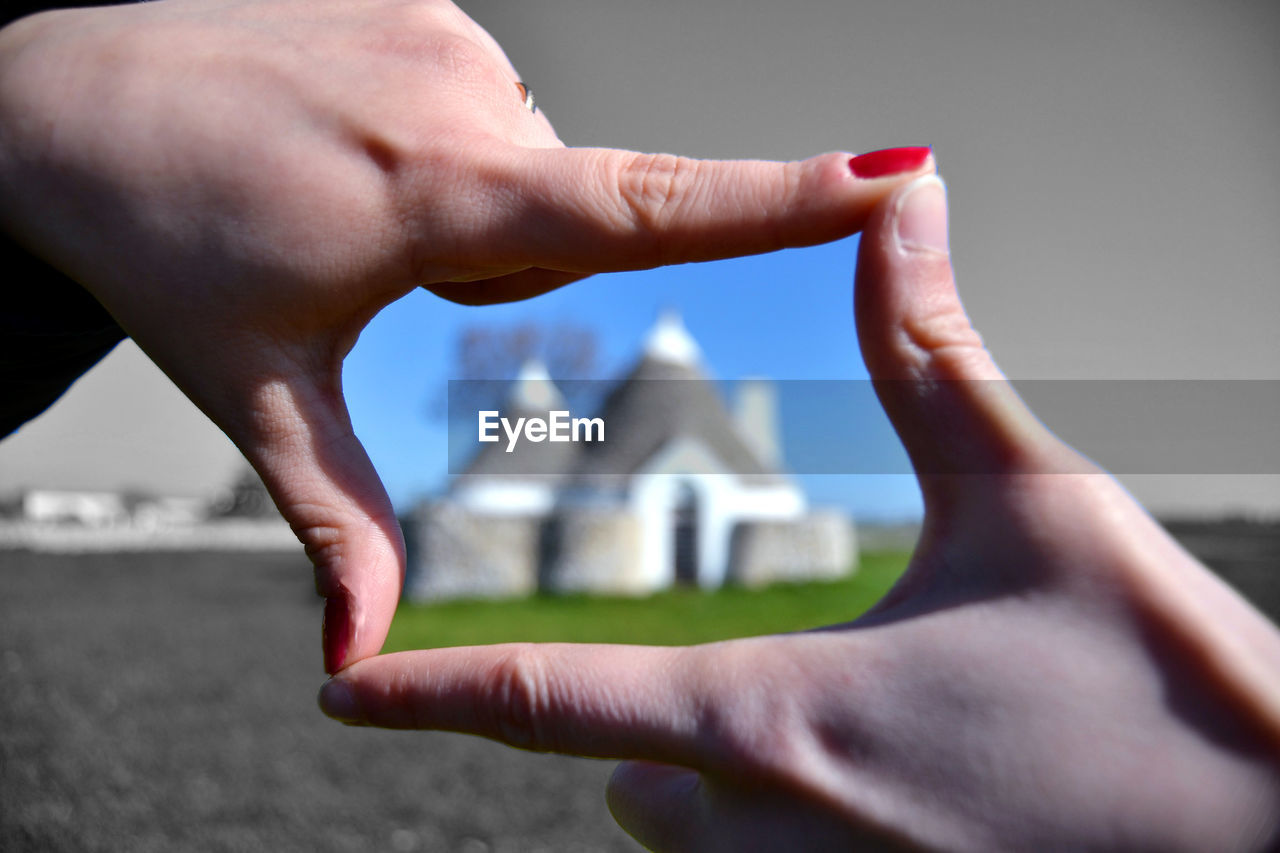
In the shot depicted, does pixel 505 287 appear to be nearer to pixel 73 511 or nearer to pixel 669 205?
pixel 669 205

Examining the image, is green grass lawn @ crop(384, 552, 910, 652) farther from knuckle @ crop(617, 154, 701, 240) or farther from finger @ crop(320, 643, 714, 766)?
knuckle @ crop(617, 154, 701, 240)

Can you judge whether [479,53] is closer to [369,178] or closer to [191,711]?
[369,178]

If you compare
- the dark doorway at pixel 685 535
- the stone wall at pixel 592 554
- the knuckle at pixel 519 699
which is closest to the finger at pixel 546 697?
the knuckle at pixel 519 699

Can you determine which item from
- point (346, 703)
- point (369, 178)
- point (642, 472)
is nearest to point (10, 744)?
point (346, 703)

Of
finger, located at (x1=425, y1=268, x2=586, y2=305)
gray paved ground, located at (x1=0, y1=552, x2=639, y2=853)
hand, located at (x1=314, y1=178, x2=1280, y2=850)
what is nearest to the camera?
hand, located at (x1=314, y1=178, x2=1280, y2=850)

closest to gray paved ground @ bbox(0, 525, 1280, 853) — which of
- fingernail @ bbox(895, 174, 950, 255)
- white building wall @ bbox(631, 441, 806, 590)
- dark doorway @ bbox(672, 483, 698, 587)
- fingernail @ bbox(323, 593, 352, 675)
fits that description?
fingernail @ bbox(323, 593, 352, 675)

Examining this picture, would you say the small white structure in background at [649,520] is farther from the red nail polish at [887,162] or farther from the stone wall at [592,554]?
the red nail polish at [887,162]
